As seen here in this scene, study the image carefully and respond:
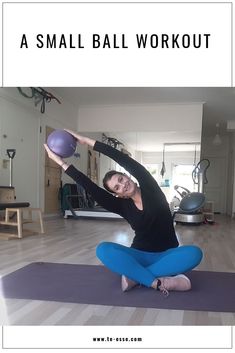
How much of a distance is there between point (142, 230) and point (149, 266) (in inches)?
8.5

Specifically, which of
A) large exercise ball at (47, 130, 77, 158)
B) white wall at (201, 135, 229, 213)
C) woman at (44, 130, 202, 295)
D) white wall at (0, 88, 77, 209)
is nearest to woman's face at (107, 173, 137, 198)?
woman at (44, 130, 202, 295)

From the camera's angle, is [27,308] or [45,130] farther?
[45,130]

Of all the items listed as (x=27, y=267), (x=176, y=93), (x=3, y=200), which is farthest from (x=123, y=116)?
(x=27, y=267)

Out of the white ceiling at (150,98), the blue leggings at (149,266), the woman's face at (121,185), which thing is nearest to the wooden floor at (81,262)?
the blue leggings at (149,266)

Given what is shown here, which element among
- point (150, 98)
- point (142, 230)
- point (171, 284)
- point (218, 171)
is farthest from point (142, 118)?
point (171, 284)

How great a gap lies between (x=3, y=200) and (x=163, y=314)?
129 inches

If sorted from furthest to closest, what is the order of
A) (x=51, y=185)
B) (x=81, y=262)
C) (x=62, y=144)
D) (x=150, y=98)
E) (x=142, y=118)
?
(x=142, y=118) < (x=150, y=98) < (x=51, y=185) < (x=81, y=262) < (x=62, y=144)

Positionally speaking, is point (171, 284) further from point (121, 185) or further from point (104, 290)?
point (121, 185)

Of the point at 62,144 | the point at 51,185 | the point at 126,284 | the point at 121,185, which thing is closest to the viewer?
the point at 121,185

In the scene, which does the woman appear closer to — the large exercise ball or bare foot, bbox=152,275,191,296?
bare foot, bbox=152,275,191,296

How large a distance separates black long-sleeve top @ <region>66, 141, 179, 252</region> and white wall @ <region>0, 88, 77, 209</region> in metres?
3.23

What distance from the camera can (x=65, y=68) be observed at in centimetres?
346

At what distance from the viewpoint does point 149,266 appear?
6.18ft
